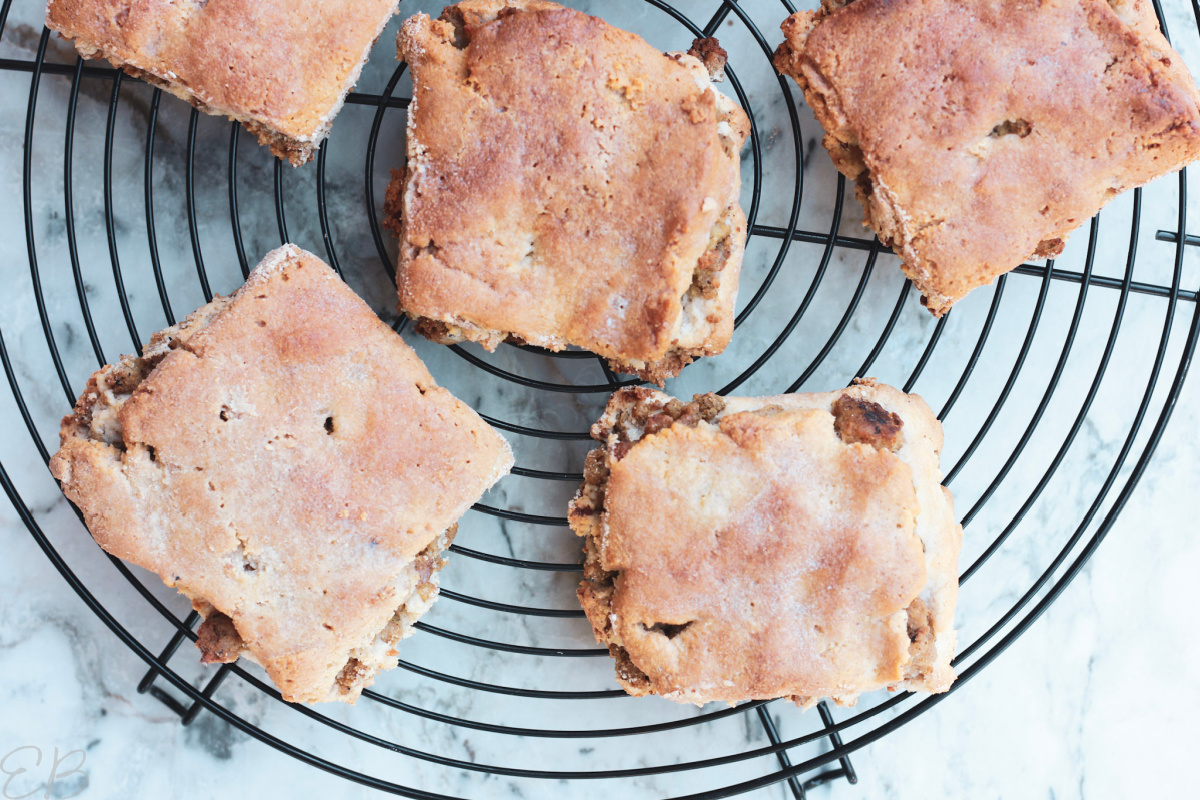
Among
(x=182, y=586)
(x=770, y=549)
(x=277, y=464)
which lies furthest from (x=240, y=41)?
(x=770, y=549)

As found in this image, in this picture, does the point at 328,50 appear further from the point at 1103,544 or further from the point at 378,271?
the point at 1103,544

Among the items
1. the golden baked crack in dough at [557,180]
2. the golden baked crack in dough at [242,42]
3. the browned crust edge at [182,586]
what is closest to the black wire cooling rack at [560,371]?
the browned crust edge at [182,586]

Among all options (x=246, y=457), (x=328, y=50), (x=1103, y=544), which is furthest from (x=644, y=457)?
(x=1103, y=544)

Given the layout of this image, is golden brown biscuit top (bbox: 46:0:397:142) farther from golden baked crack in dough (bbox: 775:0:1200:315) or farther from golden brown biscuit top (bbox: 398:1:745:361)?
golden baked crack in dough (bbox: 775:0:1200:315)

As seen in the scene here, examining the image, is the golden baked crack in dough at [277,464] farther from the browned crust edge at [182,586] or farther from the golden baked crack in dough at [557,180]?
the golden baked crack in dough at [557,180]

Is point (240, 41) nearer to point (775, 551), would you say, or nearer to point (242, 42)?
point (242, 42)

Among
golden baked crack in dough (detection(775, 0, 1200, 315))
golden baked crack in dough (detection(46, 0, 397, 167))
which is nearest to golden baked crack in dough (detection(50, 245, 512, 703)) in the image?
golden baked crack in dough (detection(46, 0, 397, 167))
